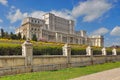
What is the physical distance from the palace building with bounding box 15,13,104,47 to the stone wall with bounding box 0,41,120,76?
76068mm

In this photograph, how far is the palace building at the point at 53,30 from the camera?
4759 inches

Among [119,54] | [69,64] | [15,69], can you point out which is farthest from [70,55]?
[119,54]

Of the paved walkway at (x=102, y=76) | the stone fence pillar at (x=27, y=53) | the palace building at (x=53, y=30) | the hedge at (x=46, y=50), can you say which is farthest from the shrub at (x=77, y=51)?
the palace building at (x=53, y=30)

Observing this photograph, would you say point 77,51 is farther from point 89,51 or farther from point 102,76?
point 102,76

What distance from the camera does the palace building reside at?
397 feet

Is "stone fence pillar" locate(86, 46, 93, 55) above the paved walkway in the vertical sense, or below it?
above

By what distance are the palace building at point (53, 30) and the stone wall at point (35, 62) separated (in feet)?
250

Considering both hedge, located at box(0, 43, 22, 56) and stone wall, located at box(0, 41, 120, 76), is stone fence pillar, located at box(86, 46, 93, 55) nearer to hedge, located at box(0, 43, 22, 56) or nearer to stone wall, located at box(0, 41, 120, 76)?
stone wall, located at box(0, 41, 120, 76)

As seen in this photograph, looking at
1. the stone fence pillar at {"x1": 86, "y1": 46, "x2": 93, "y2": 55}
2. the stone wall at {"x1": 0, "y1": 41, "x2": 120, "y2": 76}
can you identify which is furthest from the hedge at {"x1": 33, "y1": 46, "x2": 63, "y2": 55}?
the stone fence pillar at {"x1": 86, "y1": 46, "x2": 93, "y2": 55}

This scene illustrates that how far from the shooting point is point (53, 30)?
142125 mm

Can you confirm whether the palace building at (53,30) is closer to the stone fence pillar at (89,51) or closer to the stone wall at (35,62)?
the stone fence pillar at (89,51)

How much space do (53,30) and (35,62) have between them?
400ft

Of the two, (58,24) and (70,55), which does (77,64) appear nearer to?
(70,55)

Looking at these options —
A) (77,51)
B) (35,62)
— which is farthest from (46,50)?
→ (77,51)
